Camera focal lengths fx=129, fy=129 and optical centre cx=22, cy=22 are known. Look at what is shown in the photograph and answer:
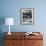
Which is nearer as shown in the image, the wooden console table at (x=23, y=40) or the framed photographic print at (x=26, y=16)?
the wooden console table at (x=23, y=40)

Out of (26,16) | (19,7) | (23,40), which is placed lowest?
(23,40)

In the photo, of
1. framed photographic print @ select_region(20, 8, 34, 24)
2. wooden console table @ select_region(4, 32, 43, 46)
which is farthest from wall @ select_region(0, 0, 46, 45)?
wooden console table @ select_region(4, 32, 43, 46)

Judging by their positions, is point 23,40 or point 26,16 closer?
point 23,40

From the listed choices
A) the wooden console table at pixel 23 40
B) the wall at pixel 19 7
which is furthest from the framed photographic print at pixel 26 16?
the wooden console table at pixel 23 40

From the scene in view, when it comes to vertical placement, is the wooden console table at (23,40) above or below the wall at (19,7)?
below

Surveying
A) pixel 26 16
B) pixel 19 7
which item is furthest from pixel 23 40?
pixel 19 7

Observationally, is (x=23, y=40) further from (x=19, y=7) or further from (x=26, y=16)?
(x=19, y=7)

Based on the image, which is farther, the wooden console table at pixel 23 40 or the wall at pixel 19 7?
the wall at pixel 19 7

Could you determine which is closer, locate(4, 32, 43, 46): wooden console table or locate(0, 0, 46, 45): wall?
locate(4, 32, 43, 46): wooden console table

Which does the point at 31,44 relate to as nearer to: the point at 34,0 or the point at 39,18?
the point at 39,18

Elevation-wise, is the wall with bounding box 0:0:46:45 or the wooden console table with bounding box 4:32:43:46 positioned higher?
the wall with bounding box 0:0:46:45

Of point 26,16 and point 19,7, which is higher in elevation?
point 19,7

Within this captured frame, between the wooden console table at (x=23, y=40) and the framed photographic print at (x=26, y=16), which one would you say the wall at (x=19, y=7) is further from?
the wooden console table at (x=23, y=40)

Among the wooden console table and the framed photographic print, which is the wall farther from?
the wooden console table
